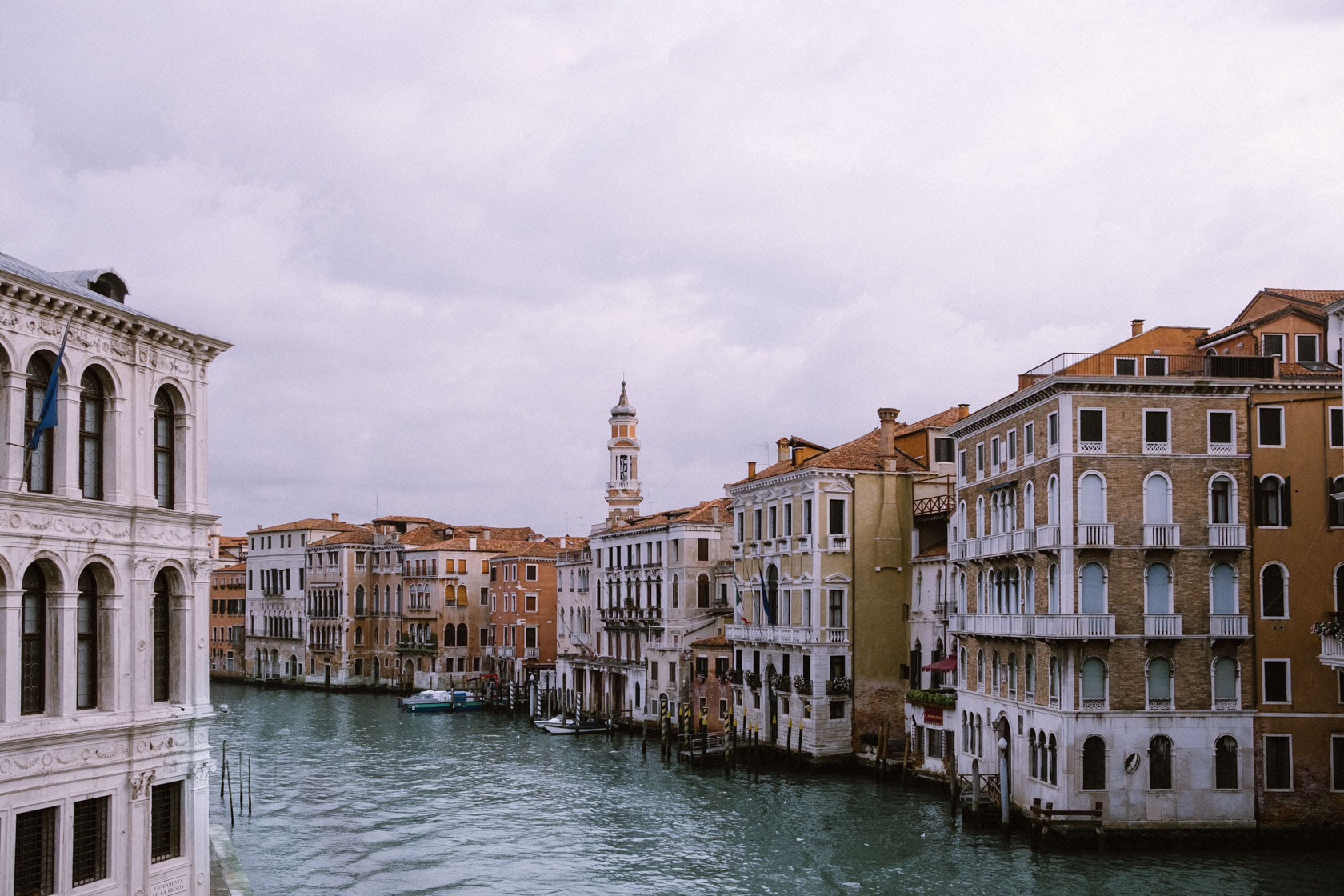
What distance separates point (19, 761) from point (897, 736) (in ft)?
91.8

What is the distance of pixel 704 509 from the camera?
51906 millimetres

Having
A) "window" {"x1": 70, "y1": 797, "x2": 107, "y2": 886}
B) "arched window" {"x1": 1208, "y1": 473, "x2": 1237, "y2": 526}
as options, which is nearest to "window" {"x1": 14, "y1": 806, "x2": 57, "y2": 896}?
"window" {"x1": 70, "y1": 797, "x2": 107, "y2": 886}

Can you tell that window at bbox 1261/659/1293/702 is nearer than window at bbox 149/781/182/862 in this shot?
No

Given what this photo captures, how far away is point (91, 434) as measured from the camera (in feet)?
52.2

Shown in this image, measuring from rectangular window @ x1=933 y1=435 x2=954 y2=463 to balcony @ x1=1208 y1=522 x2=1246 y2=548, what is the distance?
14.0 m

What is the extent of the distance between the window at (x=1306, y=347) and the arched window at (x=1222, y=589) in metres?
5.06

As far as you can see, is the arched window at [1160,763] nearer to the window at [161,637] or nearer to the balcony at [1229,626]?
the balcony at [1229,626]

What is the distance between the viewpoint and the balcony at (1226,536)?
85.9 feet

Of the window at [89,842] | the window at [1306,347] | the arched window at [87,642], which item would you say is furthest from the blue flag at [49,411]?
the window at [1306,347]

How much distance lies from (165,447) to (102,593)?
6.93ft

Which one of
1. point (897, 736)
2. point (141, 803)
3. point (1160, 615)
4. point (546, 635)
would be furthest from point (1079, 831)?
point (546, 635)

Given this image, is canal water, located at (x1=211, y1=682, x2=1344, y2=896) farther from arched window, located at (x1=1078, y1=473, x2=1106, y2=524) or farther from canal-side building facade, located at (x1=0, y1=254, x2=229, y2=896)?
canal-side building facade, located at (x1=0, y1=254, x2=229, y2=896)

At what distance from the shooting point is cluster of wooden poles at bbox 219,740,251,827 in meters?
32.2

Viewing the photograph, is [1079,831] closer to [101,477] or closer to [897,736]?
[897,736]
